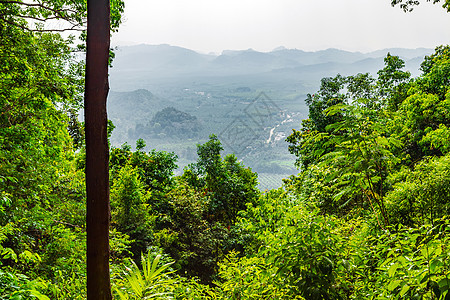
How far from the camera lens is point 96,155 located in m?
1.87

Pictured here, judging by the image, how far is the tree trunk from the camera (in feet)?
6.08

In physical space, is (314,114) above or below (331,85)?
below

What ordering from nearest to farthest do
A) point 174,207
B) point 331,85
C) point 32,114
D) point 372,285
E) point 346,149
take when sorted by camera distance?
point 372,285
point 346,149
point 32,114
point 174,207
point 331,85

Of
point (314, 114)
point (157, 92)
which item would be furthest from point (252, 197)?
point (157, 92)

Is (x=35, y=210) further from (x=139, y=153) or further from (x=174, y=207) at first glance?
(x=139, y=153)

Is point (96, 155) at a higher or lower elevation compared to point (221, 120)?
higher

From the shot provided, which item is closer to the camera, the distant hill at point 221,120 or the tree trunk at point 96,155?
the tree trunk at point 96,155

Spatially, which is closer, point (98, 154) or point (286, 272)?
point (98, 154)

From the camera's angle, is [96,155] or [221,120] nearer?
[96,155]

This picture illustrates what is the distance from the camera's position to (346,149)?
9.45 ft

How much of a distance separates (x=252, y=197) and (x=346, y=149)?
15.9 metres

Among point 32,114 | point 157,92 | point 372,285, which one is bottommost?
point 372,285

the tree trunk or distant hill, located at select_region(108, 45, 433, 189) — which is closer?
the tree trunk

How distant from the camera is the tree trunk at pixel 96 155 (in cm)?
185
